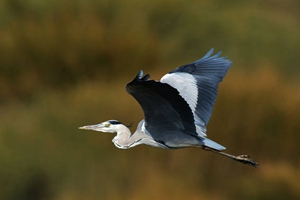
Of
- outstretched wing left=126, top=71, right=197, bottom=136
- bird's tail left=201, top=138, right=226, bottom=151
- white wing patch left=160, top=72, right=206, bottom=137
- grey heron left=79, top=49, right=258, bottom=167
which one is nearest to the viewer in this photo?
outstretched wing left=126, top=71, right=197, bottom=136

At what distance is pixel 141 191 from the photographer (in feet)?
24.3

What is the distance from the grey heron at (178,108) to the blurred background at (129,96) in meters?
1.41

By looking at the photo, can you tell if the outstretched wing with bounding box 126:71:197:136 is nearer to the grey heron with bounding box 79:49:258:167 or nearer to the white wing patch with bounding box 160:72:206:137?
the grey heron with bounding box 79:49:258:167

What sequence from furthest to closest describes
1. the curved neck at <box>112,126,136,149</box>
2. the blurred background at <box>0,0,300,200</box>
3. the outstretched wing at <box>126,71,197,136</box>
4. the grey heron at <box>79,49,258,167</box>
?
the blurred background at <box>0,0,300,200</box>
the curved neck at <box>112,126,136,149</box>
the grey heron at <box>79,49,258,167</box>
the outstretched wing at <box>126,71,197,136</box>

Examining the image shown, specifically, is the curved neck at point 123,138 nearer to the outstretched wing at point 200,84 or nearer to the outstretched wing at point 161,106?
the outstretched wing at point 161,106

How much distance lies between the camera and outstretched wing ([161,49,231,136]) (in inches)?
239

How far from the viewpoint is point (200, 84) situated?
624cm

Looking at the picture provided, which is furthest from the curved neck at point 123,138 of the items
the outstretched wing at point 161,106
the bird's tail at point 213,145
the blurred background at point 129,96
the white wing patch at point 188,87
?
the blurred background at point 129,96

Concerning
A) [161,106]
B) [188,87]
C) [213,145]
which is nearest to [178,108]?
[161,106]

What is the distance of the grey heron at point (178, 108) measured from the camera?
522cm

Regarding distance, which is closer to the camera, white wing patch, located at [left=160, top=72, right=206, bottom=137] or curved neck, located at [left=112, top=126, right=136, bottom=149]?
white wing patch, located at [left=160, top=72, right=206, bottom=137]

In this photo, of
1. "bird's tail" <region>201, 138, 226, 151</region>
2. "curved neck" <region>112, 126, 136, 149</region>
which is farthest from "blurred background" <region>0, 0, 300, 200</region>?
"bird's tail" <region>201, 138, 226, 151</region>

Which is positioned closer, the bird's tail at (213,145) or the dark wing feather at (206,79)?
the bird's tail at (213,145)

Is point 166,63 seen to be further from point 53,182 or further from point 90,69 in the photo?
point 53,182
